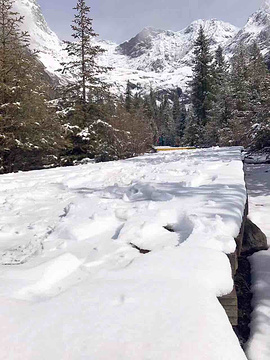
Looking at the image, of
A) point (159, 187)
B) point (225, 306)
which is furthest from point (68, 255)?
point (159, 187)

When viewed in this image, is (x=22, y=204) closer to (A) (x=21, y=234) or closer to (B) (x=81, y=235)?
(A) (x=21, y=234)

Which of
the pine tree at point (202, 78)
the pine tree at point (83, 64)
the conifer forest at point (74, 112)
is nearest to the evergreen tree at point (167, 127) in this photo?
the pine tree at point (202, 78)

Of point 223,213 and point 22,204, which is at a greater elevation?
point 223,213

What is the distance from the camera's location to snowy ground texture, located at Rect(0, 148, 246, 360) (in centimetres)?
98

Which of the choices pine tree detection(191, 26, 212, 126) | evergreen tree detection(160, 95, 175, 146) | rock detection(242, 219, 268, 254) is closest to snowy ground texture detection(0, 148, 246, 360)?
rock detection(242, 219, 268, 254)

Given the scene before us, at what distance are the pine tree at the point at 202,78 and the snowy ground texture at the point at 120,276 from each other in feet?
78.3

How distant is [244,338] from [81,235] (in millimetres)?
1335

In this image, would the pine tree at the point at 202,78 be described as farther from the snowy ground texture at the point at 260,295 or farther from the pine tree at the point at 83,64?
the snowy ground texture at the point at 260,295

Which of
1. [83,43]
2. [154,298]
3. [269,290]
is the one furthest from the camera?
[83,43]

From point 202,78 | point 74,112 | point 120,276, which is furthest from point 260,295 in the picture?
point 202,78

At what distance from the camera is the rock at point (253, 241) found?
3.17 meters

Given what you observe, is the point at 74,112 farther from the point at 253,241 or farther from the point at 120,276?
the point at 120,276

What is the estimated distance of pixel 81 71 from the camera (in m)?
13.8

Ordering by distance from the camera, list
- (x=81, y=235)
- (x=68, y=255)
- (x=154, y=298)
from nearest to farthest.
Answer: (x=154, y=298), (x=68, y=255), (x=81, y=235)
